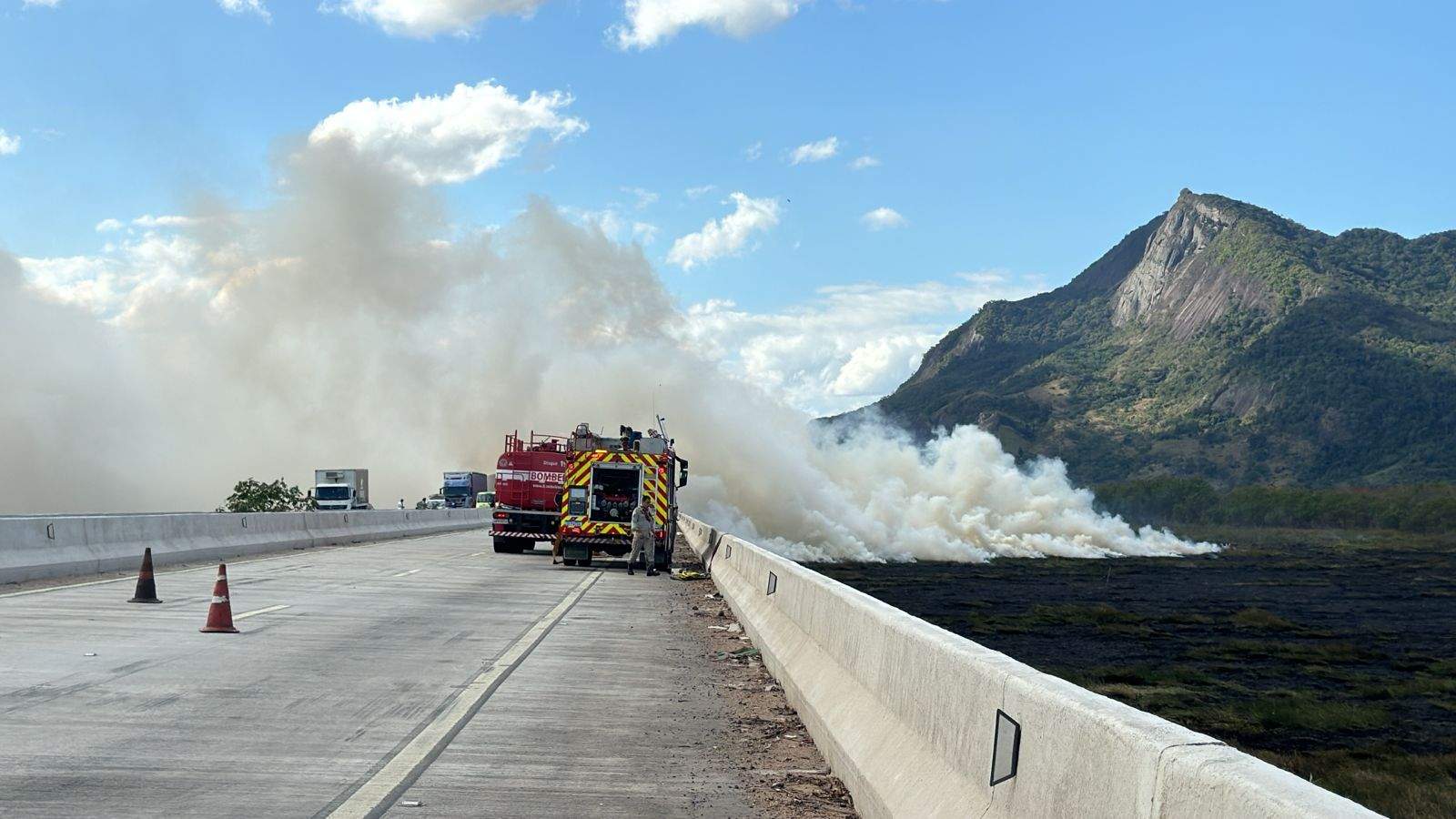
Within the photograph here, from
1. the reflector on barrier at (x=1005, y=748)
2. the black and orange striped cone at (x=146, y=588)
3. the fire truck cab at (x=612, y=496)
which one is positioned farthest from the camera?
the fire truck cab at (x=612, y=496)

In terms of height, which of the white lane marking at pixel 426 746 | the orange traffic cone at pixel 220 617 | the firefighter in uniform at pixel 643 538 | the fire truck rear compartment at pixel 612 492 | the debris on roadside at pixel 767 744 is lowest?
the debris on roadside at pixel 767 744

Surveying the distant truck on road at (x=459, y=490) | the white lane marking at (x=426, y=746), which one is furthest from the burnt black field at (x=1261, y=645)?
the distant truck on road at (x=459, y=490)

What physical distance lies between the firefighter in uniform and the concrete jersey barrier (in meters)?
18.1

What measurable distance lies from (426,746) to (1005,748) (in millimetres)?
4779

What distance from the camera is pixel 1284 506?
134375mm

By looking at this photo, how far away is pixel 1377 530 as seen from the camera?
119 m

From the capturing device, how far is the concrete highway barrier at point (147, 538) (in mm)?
22000

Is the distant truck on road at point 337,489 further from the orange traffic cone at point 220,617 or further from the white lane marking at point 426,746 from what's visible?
the white lane marking at point 426,746

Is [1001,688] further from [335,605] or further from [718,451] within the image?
[718,451]

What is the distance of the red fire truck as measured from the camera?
3659 centimetres

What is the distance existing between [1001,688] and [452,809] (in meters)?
3.20

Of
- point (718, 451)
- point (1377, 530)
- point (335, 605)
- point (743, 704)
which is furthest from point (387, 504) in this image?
point (743, 704)

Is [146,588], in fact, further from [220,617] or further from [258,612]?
[220,617]

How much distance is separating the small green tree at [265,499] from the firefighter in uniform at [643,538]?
47.5 meters
